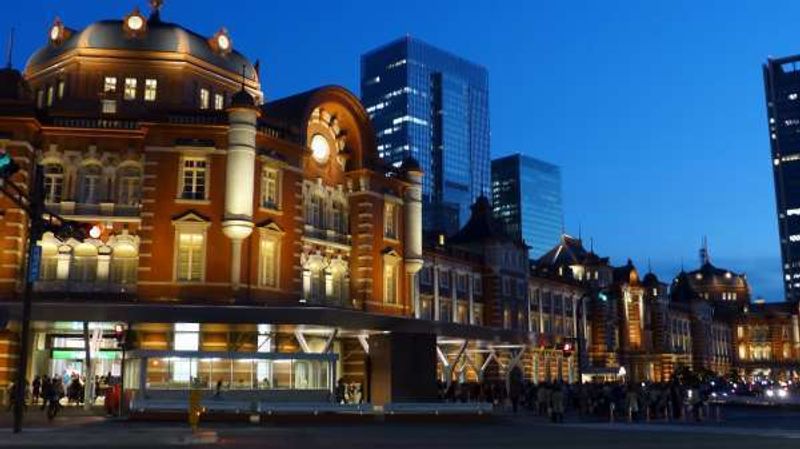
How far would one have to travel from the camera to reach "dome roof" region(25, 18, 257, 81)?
2057 inches

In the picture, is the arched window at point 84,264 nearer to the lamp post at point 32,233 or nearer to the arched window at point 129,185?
the arched window at point 129,185

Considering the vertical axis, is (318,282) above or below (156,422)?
above

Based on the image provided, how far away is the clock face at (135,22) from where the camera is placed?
5244 cm

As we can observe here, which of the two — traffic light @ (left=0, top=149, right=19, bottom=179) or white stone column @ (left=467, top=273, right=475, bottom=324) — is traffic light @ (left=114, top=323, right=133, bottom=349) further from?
white stone column @ (left=467, top=273, right=475, bottom=324)

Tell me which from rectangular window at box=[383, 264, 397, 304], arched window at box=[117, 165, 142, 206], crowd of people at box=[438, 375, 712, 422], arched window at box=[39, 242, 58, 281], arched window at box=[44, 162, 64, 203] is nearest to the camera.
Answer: crowd of people at box=[438, 375, 712, 422]

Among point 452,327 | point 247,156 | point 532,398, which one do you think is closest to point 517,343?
point 532,398

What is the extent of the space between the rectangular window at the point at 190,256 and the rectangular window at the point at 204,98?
Answer: 11856 mm

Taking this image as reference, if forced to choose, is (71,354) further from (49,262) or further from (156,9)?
(156,9)

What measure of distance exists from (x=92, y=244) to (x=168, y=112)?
724cm

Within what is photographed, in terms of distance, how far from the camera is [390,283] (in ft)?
177

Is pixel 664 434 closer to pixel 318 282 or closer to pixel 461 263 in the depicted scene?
pixel 318 282

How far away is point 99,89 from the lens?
5106 cm

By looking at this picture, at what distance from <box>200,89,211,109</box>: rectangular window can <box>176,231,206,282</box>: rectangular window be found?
1186cm

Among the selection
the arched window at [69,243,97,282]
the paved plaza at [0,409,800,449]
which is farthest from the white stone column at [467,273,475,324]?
the paved plaza at [0,409,800,449]
